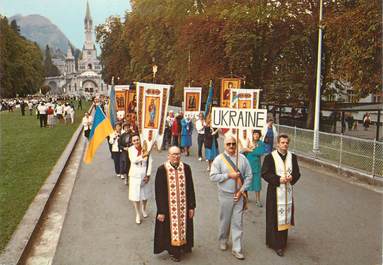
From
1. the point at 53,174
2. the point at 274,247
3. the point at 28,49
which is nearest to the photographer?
the point at 274,247

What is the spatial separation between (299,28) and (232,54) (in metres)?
3.82

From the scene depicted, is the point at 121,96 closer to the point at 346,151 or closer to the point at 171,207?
the point at 346,151

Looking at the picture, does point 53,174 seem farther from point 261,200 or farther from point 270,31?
point 270,31

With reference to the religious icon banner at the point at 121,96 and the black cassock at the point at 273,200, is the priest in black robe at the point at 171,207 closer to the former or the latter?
the black cassock at the point at 273,200

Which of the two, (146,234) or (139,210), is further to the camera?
(139,210)

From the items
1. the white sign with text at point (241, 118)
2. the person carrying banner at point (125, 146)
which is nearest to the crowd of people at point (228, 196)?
the white sign with text at point (241, 118)

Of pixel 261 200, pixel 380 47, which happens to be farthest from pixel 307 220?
pixel 380 47

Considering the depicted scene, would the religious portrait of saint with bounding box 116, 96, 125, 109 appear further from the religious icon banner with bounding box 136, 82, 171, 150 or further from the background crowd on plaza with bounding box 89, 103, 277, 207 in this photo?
the religious icon banner with bounding box 136, 82, 171, 150

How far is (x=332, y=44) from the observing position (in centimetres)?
1595

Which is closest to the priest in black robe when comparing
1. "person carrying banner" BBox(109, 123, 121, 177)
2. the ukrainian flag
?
the ukrainian flag

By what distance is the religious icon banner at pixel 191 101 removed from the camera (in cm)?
1630

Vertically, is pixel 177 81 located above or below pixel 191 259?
above

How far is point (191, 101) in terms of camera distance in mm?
16406

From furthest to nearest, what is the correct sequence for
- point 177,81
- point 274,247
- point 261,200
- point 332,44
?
point 177,81 → point 332,44 → point 261,200 → point 274,247
